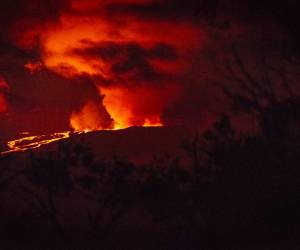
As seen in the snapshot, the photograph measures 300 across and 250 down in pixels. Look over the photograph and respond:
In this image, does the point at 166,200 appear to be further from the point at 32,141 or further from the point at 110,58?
the point at 110,58

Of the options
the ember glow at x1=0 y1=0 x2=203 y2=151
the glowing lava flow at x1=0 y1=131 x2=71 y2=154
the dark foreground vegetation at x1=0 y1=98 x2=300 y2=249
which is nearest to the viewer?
the dark foreground vegetation at x1=0 y1=98 x2=300 y2=249

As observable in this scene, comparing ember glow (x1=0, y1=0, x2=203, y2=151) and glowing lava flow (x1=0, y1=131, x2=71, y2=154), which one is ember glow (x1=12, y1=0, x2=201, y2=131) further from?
glowing lava flow (x1=0, y1=131, x2=71, y2=154)

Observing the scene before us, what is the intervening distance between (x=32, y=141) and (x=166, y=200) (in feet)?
6.92

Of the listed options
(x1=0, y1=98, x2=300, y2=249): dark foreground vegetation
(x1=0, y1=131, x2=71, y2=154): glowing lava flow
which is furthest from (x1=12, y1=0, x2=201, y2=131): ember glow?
(x1=0, y1=98, x2=300, y2=249): dark foreground vegetation

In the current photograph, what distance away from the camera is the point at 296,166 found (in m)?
5.95

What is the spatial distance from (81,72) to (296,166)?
294cm

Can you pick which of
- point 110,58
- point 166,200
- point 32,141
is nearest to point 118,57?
point 110,58

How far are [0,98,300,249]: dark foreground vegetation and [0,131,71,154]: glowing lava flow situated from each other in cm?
71

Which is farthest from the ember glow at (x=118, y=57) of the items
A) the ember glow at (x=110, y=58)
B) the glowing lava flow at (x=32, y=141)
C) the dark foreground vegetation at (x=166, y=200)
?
the dark foreground vegetation at (x=166, y=200)

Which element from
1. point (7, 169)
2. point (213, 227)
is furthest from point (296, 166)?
point (7, 169)

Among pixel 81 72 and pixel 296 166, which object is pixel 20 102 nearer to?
pixel 81 72

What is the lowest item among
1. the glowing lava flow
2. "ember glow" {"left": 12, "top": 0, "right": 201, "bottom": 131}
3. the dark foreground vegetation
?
the dark foreground vegetation

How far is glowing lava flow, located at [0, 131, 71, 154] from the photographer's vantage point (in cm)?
671

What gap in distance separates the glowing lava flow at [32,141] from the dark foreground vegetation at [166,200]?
705 mm
